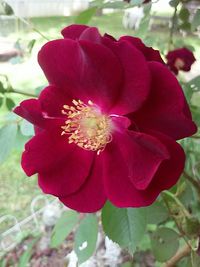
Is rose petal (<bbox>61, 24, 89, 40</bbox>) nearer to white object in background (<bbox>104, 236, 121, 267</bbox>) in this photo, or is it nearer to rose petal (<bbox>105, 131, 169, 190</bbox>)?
rose petal (<bbox>105, 131, 169, 190</bbox>)

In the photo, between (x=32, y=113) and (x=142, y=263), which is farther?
(x=142, y=263)

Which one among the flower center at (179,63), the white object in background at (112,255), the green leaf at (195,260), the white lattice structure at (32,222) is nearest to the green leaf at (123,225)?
the green leaf at (195,260)

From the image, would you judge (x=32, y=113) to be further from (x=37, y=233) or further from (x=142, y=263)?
(x=37, y=233)

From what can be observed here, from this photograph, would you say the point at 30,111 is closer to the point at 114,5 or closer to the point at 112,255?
the point at 114,5

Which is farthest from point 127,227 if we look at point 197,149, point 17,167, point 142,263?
point 17,167

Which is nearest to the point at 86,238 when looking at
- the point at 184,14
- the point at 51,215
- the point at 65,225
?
the point at 65,225

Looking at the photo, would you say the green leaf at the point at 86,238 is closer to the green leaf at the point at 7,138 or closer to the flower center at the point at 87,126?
the green leaf at the point at 7,138

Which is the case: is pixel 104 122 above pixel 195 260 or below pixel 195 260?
above
